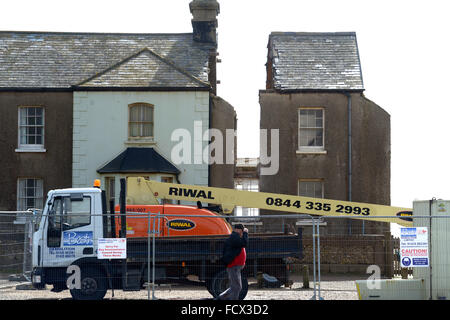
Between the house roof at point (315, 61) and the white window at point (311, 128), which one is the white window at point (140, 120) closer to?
the house roof at point (315, 61)

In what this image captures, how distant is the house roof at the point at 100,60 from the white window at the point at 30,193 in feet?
12.8

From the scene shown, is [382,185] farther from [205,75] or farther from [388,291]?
[388,291]

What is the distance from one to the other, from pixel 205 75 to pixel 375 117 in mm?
7301

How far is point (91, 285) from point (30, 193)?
12.9 m

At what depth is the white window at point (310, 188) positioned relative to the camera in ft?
94.8

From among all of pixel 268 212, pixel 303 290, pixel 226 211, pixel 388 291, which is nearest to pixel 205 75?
pixel 268 212

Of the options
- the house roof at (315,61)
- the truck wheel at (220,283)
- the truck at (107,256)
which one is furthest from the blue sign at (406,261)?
the house roof at (315,61)

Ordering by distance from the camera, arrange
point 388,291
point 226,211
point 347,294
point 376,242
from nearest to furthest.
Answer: point 388,291 → point 347,294 → point 226,211 → point 376,242

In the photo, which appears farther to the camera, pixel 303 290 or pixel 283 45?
pixel 283 45

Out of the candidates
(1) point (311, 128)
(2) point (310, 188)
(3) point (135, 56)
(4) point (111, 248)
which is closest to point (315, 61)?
(1) point (311, 128)

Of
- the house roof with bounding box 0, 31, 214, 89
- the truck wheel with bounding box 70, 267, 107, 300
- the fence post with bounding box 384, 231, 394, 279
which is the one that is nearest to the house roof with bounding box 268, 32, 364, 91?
the house roof with bounding box 0, 31, 214, 89

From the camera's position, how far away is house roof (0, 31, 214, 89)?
2877 cm

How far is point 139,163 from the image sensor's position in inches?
1075
